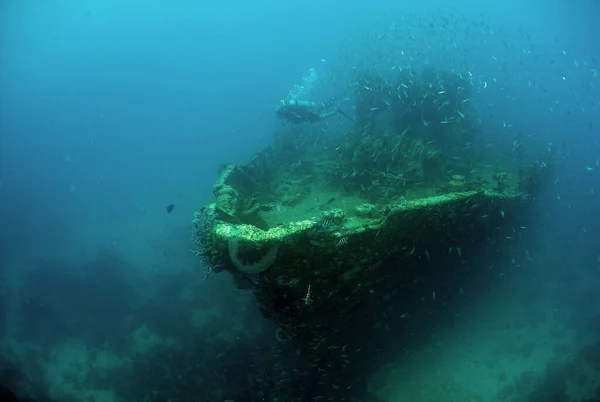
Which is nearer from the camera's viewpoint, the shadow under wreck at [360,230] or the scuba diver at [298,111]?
the shadow under wreck at [360,230]

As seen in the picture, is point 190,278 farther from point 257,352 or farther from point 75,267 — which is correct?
point 75,267

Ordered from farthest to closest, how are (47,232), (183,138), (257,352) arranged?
(183,138) → (47,232) → (257,352)

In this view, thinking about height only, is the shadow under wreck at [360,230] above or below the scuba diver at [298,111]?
below

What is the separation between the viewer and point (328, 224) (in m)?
5.48

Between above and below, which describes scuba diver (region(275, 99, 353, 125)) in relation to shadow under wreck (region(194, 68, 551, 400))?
above

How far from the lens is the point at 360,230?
564 centimetres

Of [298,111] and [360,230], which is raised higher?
[298,111]

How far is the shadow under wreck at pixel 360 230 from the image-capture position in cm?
550

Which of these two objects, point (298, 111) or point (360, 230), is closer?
point (360, 230)

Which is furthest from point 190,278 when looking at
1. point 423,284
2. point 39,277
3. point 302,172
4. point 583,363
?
point 583,363

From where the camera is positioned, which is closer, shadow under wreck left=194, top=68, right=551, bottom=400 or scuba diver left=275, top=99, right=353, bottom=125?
shadow under wreck left=194, top=68, right=551, bottom=400

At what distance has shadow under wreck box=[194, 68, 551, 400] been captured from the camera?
217 inches

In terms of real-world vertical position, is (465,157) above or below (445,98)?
below

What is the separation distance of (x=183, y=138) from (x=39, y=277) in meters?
35.9
